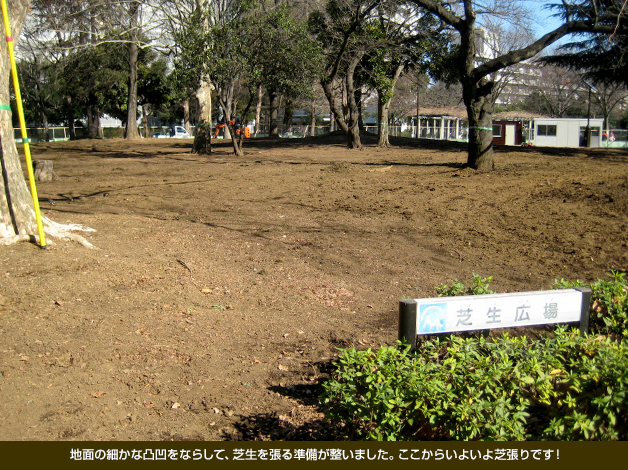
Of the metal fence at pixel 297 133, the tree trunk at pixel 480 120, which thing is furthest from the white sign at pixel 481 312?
the metal fence at pixel 297 133

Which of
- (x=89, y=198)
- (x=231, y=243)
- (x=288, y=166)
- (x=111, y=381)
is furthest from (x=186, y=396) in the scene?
(x=288, y=166)

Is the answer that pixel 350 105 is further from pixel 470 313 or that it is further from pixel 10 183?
pixel 470 313

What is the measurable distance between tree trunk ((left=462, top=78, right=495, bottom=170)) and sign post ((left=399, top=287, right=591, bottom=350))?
10.1 m

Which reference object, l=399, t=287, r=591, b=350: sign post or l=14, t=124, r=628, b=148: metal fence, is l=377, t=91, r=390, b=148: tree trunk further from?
l=399, t=287, r=591, b=350: sign post

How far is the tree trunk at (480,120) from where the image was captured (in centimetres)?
1265

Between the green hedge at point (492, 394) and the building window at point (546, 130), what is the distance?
114ft

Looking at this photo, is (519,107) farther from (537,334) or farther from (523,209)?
(537,334)

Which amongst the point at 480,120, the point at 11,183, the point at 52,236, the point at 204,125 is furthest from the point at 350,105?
the point at 11,183

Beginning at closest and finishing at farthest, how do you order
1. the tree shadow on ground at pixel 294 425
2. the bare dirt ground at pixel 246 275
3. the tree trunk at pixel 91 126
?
the tree shadow on ground at pixel 294 425 < the bare dirt ground at pixel 246 275 < the tree trunk at pixel 91 126

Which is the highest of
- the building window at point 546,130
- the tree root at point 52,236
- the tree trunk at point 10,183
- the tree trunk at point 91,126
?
the tree trunk at point 91,126

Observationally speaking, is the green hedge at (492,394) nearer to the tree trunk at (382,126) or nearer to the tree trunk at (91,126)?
the tree trunk at (382,126)

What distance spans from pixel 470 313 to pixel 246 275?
3.85 m

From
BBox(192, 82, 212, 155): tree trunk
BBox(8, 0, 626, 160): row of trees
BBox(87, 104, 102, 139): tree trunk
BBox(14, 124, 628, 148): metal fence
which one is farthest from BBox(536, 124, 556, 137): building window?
BBox(87, 104, 102, 139): tree trunk

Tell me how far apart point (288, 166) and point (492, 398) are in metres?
13.1
